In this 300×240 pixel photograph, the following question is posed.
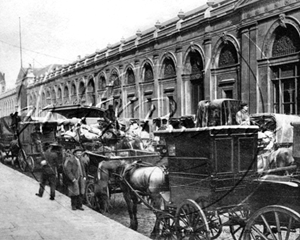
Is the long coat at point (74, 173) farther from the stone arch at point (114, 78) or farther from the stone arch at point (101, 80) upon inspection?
the stone arch at point (101, 80)

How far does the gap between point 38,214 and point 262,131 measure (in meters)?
5.55

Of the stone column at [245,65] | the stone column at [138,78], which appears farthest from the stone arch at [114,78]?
the stone column at [245,65]

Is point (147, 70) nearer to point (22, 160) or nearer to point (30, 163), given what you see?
point (30, 163)

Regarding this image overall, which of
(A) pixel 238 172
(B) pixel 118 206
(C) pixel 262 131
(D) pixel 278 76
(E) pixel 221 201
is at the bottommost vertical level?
(B) pixel 118 206

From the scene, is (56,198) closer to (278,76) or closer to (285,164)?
(285,164)

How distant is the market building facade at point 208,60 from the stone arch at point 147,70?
0.03 m

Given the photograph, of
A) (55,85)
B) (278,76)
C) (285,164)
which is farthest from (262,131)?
(55,85)

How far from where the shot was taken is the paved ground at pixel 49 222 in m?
5.26

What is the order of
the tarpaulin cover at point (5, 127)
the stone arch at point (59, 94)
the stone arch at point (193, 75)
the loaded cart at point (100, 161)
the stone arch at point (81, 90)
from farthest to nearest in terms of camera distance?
the tarpaulin cover at point (5, 127), the stone arch at point (59, 94), the stone arch at point (81, 90), the stone arch at point (193, 75), the loaded cart at point (100, 161)

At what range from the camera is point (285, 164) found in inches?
304

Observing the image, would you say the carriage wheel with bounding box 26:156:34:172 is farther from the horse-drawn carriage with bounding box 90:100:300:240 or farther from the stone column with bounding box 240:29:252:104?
the horse-drawn carriage with bounding box 90:100:300:240

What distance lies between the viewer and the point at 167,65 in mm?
10750

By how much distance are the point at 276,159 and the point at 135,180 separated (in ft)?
10.7

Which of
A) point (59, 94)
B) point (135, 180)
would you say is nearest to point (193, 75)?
point (135, 180)
